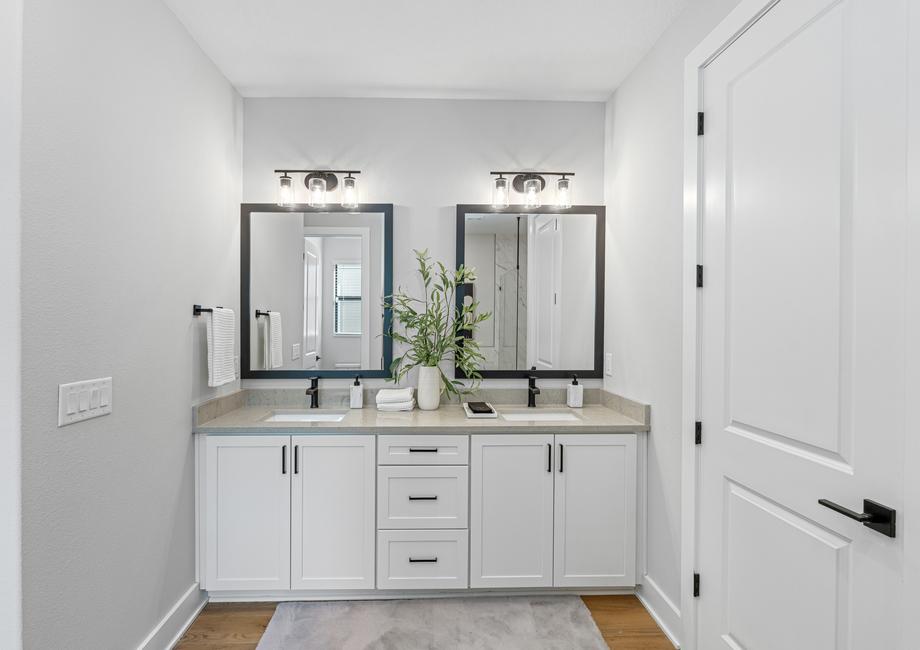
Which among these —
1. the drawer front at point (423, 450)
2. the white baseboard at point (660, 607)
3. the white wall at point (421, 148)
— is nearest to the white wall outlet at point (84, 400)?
the drawer front at point (423, 450)

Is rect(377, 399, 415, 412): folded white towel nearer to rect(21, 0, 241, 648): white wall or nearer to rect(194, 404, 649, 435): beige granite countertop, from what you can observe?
rect(194, 404, 649, 435): beige granite countertop

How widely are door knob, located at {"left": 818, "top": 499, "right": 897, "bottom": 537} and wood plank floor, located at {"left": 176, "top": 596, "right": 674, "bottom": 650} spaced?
1293mm

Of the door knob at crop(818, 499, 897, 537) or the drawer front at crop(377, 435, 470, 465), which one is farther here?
the drawer front at crop(377, 435, 470, 465)

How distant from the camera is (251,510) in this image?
2.30m

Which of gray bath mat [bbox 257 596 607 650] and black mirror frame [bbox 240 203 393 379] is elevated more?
black mirror frame [bbox 240 203 393 379]

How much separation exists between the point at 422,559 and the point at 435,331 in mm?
1187

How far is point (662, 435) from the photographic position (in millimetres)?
2217

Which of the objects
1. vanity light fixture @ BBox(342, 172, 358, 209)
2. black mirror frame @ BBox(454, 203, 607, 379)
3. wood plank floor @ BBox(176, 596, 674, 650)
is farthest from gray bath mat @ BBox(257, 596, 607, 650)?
vanity light fixture @ BBox(342, 172, 358, 209)

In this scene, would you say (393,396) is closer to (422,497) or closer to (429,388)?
(429,388)

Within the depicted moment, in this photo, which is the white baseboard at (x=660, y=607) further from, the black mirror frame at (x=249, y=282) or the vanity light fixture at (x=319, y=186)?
the vanity light fixture at (x=319, y=186)

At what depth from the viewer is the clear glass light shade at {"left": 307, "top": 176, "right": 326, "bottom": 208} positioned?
111 inches

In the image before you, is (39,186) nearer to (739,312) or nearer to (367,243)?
(367,243)

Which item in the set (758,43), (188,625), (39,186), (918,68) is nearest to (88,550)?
(188,625)

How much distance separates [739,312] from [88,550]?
2.27 m
